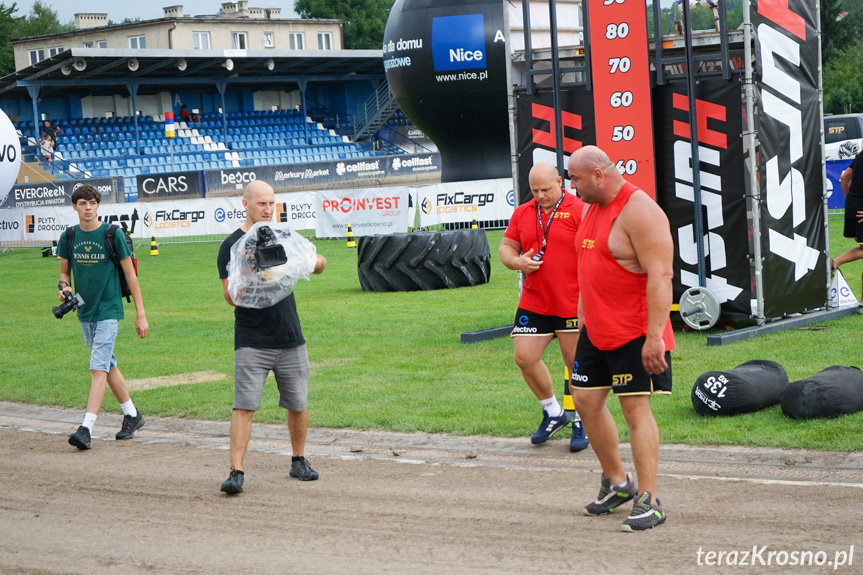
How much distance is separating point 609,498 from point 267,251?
8.77ft

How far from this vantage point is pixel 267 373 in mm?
7016

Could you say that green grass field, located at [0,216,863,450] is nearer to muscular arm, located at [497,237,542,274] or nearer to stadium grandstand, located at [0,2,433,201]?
muscular arm, located at [497,237,542,274]

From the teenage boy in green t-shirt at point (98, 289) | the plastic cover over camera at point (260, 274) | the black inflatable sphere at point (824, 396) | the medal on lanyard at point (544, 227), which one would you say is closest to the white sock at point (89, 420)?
the teenage boy in green t-shirt at point (98, 289)

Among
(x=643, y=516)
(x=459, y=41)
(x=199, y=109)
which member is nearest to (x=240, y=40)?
(x=199, y=109)

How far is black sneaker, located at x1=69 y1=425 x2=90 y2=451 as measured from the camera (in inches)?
338

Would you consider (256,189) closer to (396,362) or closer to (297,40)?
(396,362)

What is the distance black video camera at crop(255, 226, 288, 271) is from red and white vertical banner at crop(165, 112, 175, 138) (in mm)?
52192

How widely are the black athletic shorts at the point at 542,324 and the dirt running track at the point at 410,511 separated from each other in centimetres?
90

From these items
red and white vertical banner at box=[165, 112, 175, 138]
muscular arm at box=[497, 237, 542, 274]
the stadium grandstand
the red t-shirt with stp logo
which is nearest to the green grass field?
the red t-shirt with stp logo

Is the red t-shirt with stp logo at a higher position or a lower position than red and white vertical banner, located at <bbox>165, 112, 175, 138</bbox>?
lower

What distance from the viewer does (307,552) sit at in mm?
5633

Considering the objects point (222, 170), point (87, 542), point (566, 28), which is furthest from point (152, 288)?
point (222, 170)

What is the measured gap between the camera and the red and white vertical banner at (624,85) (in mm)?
11906

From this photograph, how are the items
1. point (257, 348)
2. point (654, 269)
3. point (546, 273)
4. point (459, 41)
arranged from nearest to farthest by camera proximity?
point (654, 269) → point (257, 348) → point (546, 273) → point (459, 41)
